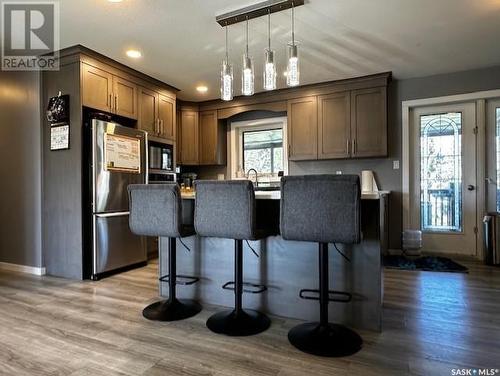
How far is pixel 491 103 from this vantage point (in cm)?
394

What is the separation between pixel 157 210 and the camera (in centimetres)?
222

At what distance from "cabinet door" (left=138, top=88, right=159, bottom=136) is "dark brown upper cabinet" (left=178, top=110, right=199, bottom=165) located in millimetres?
997

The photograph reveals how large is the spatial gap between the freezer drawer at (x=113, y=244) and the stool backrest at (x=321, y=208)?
2295 millimetres

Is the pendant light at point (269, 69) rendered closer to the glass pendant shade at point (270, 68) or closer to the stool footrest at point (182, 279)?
the glass pendant shade at point (270, 68)

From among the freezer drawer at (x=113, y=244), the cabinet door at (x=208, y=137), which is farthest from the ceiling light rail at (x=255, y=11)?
the cabinet door at (x=208, y=137)

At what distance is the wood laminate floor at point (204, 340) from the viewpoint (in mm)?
1641

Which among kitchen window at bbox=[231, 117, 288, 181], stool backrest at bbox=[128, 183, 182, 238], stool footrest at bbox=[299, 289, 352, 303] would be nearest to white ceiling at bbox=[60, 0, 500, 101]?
kitchen window at bbox=[231, 117, 288, 181]

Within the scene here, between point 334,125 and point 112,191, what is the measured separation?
302 cm

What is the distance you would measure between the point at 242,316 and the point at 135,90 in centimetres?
309

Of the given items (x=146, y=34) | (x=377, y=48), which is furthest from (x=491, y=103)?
(x=146, y=34)

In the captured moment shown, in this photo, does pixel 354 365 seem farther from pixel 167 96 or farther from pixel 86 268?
pixel 167 96

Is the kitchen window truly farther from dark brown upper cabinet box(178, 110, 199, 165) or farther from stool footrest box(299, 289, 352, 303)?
stool footrest box(299, 289, 352, 303)

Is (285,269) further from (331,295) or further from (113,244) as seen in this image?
(113,244)

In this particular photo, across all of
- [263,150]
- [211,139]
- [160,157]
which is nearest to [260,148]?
[263,150]
